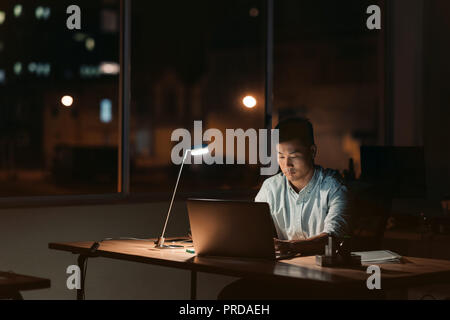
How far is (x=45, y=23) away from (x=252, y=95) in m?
34.6

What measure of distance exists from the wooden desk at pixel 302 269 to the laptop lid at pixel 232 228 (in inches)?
1.8

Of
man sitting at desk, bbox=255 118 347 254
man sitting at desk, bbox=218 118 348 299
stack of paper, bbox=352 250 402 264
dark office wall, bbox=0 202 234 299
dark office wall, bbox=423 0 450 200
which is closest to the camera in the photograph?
stack of paper, bbox=352 250 402 264

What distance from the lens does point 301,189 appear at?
3.78m

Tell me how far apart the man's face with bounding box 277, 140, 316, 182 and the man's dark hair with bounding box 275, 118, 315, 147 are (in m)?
0.03

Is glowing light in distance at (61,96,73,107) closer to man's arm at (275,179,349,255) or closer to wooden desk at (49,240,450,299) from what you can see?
wooden desk at (49,240,450,299)

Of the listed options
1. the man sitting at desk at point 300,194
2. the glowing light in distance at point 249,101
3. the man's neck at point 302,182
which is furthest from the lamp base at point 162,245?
the glowing light in distance at point 249,101

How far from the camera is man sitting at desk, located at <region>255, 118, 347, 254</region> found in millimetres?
3676

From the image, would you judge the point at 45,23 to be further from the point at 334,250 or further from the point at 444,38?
the point at 334,250

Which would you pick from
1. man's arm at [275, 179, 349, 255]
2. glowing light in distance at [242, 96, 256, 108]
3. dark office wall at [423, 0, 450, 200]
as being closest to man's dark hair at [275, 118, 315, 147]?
man's arm at [275, 179, 349, 255]

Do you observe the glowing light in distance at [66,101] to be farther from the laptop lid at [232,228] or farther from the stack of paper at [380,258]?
the stack of paper at [380,258]

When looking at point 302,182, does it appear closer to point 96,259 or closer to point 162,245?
point 162,245

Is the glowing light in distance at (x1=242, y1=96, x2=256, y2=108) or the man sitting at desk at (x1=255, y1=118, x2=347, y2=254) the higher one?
the glowing light in distance at (x1=242, y1=96, x2=256, y2=108)

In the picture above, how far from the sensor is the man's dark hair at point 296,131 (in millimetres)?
3746

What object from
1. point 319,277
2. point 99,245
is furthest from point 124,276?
point 319,277
